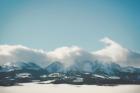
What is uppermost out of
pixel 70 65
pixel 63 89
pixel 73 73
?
pixel 70 65

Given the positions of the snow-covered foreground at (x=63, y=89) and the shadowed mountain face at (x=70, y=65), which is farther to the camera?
the shadowed mountain face at (x=70, y=65)

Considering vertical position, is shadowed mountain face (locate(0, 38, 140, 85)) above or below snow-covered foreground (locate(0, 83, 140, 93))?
above

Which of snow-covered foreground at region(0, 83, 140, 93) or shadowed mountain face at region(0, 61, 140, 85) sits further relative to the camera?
shadowed mountain face at region(0, 61, 140, 85)

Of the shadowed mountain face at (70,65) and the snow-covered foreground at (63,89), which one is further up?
the shadowed mountain face at (70,65)

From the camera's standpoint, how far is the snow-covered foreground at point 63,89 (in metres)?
5.82

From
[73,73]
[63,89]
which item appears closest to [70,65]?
[73,73]

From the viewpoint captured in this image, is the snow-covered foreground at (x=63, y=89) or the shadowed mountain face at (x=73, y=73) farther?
the shadowed mountain face at (x=73, y=73)

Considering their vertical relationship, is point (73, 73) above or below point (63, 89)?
above

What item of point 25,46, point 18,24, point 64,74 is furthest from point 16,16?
point 64,74

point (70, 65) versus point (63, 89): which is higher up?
point (70, 65)

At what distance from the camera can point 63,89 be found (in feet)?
19.2

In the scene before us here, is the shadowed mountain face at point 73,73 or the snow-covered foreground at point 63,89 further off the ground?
the shadowed mountain face at point 73,73

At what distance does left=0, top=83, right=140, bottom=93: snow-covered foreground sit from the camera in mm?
5820

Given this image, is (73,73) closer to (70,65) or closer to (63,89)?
(70,65)
